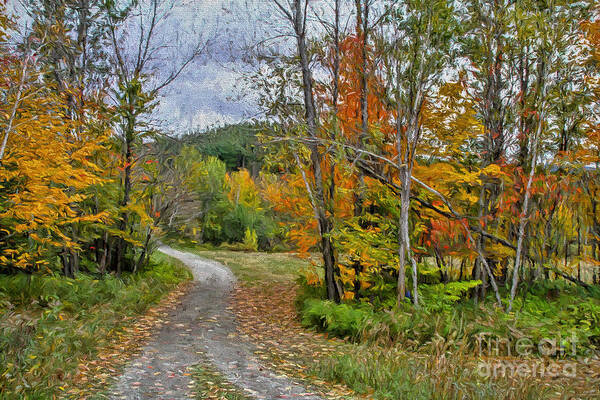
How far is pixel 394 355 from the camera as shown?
6504mm

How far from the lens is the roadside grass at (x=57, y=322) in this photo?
15.6 feet

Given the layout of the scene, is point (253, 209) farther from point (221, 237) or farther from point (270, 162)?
point (270, 162)

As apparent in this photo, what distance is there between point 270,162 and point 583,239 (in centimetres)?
811

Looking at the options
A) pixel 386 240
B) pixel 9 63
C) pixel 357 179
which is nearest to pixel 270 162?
pixel 357 179
